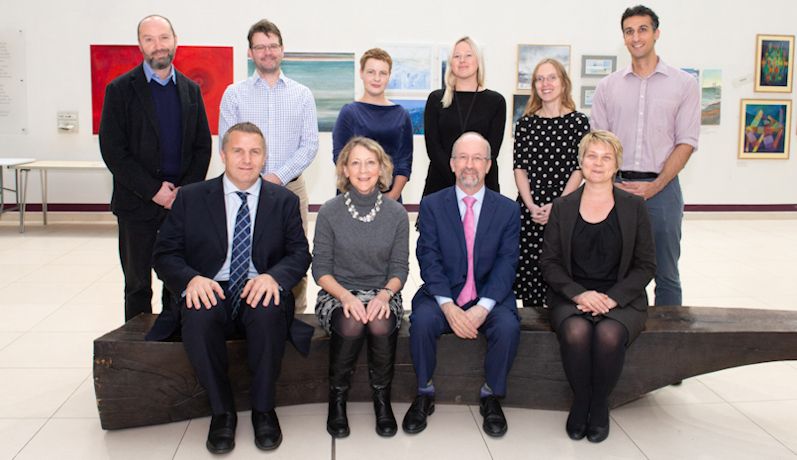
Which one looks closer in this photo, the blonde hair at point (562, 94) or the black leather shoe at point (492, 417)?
the black leather shoe at point (492, 417)

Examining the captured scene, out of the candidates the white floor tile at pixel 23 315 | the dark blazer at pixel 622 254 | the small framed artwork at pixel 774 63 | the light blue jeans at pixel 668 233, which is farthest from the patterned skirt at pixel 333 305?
the small framed artwork at pixel 774 63

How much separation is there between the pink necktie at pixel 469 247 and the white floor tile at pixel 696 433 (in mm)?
803

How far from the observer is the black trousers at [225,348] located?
2.80m

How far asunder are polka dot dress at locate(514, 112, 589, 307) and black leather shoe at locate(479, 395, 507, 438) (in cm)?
88

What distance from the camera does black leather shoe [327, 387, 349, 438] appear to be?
2.95 meters

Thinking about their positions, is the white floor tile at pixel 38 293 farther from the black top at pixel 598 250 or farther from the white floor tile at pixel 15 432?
the black top at pixel 598 250

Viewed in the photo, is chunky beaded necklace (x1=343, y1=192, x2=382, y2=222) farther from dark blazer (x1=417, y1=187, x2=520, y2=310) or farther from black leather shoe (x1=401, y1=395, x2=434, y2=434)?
black leather shoe (x1=401, y1=395, x2=434, y2=434)

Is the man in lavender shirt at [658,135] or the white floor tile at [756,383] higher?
the man in lavender shirt at [658,135]

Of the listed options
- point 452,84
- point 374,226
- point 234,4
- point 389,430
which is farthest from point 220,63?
point 389,430

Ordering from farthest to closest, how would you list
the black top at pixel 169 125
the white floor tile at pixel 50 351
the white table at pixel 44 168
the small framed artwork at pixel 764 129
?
the small framed artwork at pixel 764 129 < the white table at pixel 44 168 < the white floor tile at pixel 50 351 < the black top at pixel 169 125

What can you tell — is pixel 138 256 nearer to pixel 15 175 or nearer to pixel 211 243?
pixel 211 243

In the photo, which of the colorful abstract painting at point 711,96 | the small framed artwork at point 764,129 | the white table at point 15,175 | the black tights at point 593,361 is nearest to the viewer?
the black tights at point 593,361

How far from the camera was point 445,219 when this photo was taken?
3.24m

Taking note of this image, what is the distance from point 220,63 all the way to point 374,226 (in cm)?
546
